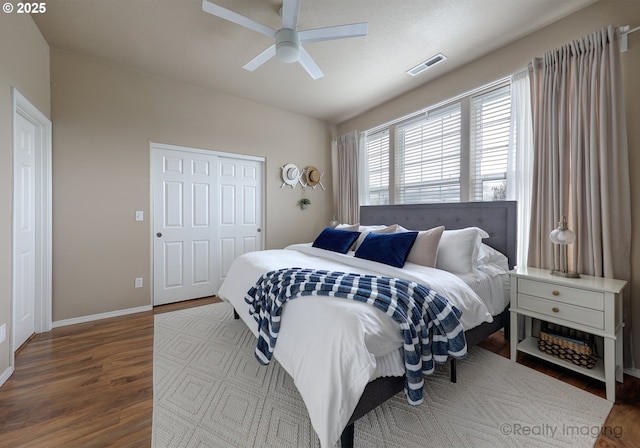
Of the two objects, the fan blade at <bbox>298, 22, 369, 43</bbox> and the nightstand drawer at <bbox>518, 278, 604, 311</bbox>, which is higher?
the fan blade at <bbox>298, 22, 369, 43</bbox>

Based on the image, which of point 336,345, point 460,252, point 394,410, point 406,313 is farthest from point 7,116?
point 460,252

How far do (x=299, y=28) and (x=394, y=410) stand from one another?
120 inches

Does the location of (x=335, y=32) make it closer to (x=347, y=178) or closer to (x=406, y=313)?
(x=406, y=313)

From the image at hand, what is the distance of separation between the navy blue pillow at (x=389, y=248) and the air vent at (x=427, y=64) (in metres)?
1.93

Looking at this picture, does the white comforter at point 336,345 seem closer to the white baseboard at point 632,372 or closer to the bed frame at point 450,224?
the bed frame at point 450,224

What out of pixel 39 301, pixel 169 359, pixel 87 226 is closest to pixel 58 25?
Answer: pixel 87 226

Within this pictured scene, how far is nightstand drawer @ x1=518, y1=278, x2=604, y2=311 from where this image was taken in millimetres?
1702

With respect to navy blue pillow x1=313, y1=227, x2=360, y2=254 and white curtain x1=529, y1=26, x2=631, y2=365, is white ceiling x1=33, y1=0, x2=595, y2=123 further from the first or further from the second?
navy blue pillow x1=313, y1=227, x2=360, y2=254

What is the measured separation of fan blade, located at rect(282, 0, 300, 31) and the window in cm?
207

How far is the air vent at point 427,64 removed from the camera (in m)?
2.83

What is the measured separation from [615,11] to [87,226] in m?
5.08

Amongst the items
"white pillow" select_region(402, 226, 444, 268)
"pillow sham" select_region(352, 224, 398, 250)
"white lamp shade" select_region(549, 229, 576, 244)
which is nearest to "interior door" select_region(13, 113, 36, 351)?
"pillow sham" select_region(352, 224, 398, 250)

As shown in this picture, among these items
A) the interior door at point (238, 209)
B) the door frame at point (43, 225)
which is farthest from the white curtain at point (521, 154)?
the door frame at point (43, 225)

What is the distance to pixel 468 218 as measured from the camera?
2793mm
